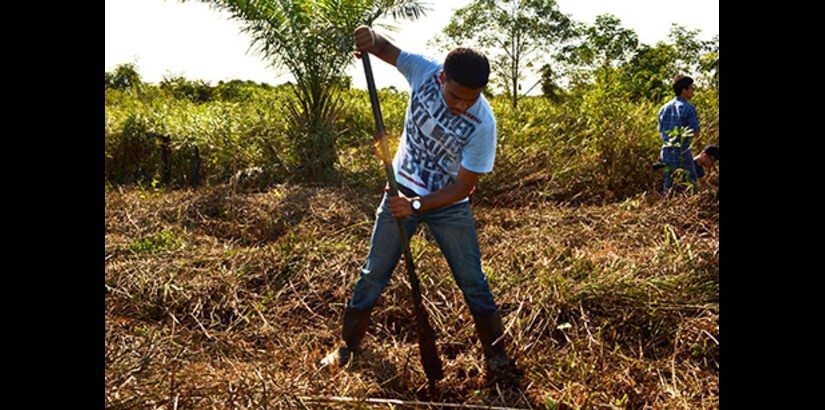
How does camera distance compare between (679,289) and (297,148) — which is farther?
(297,148)

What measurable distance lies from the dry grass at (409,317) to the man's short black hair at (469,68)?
1.34 m

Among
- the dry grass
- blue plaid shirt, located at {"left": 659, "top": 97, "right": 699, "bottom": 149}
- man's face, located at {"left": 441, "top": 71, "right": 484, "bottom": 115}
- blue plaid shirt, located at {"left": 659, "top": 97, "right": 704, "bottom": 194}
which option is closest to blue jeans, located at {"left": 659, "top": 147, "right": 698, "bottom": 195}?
blue plaid shirt, located at {"left": 659, "top": 97, "right": 704, "bottom": 194}

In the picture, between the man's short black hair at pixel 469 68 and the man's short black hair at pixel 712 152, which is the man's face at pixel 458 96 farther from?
the man's short black hair at pixel 712 152

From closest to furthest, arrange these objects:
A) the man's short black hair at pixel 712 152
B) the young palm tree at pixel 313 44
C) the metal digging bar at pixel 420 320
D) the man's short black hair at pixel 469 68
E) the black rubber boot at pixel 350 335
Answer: the man's short black hair at pixel 469 68
the metal digging bar at pixel 420 320
the black rubber boot at pixel 350 335
the man's short black hair at pixel 712 152
the young palm tree at pixel 313 44

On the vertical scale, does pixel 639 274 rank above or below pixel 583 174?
below

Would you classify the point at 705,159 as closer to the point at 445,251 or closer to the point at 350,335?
the point at 445,251

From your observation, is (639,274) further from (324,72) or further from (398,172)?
(324,72)

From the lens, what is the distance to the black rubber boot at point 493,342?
2656 millimetres

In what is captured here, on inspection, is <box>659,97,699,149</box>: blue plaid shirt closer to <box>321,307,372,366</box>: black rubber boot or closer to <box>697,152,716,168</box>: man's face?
<box>697,152,716,168</box>: man's face

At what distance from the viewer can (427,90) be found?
8.16 feet

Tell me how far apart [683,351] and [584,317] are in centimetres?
51

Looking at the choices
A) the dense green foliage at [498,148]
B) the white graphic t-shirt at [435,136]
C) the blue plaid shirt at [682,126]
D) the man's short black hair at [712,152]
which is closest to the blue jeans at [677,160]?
the blue plaid shirt at [682,126]

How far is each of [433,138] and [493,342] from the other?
102 centimetres

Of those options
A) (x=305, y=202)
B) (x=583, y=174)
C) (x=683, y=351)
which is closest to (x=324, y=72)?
(x=305, y=202)
